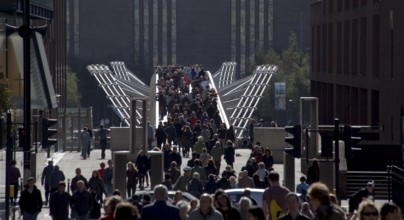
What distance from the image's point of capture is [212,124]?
2084 inches

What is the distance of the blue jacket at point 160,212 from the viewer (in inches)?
693

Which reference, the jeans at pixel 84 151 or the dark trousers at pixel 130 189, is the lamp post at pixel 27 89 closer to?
the dark trousers at pixel 130 189

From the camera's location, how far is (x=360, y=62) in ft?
209

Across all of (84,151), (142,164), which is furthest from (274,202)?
(84,151)

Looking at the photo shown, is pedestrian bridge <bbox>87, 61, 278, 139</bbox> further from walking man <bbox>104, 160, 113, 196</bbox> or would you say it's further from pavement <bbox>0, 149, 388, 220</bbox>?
walking man <bbox>104, 160, 113, 196</bbox>

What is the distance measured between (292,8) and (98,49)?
64.6ft

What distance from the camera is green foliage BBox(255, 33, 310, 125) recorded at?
123000 millimetres

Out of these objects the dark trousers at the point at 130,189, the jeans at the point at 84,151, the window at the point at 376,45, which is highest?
the window at the point at 376,45

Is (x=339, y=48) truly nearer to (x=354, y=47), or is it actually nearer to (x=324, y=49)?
(x=354, y=47)

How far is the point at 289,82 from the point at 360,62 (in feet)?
202

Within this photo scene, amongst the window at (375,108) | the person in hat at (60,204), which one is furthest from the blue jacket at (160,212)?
the window at (375,108)

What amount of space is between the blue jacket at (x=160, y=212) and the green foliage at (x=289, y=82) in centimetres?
9524

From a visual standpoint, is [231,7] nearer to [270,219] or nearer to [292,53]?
[292,53]

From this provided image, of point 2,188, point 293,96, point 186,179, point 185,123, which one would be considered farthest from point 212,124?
point 293,96
